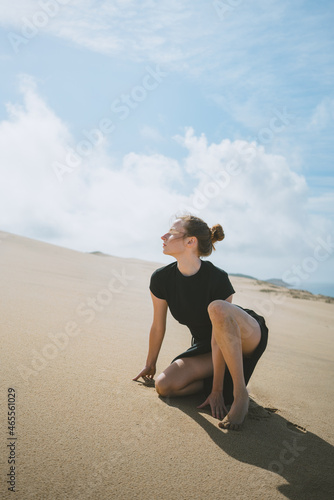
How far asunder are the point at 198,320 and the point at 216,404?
0.58 metres

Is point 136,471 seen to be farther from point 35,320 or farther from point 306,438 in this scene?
point 35,320

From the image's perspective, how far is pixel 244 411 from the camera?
91.4 inches

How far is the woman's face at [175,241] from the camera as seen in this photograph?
2.77 meters

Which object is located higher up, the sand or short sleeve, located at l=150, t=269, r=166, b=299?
short sleeve, located at l=150, t=269, r=166, b=299

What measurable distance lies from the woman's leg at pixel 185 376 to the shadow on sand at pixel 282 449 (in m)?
0.08

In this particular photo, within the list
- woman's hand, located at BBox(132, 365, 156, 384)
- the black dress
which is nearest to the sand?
woman's hand, located at BBox(132, 365, 156, 384)

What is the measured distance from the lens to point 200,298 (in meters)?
2.71

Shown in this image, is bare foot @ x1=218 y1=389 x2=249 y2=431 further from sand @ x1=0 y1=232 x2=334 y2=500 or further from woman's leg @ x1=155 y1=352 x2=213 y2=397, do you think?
woman's leg @ x1=155 y1=352 x2=213 y2=397

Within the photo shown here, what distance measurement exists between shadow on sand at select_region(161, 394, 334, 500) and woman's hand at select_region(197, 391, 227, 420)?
2.7 inches

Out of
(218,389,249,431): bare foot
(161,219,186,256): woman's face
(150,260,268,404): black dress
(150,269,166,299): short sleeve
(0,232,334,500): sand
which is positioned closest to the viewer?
(0,232,334,500): sand

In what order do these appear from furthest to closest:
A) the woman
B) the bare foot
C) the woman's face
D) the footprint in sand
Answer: the woman's face
the woman
the footprint in sand
the bare foot

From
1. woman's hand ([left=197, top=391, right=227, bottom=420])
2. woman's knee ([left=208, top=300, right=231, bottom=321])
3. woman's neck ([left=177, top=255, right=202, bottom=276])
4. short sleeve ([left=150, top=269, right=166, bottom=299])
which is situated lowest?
woman's hand ([left=197, top=391, right=227, bottom=420])

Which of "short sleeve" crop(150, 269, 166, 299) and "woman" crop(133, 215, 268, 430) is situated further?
"short sleeve" crop(150, 269, 166, 299)

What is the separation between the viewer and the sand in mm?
1643
